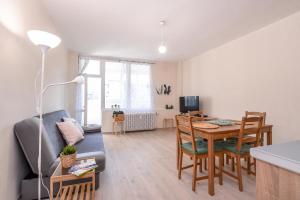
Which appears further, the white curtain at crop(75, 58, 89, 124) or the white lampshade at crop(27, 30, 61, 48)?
the white curtain at crop(75, 58, 89, 124)

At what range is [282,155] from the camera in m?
0.67

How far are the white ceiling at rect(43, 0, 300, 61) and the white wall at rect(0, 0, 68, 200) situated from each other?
0.70 metres

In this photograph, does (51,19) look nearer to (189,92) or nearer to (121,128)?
(121,128)

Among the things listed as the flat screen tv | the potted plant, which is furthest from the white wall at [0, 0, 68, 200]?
the flat screen tv

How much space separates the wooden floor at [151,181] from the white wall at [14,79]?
0.94 metres

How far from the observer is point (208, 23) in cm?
A: 296

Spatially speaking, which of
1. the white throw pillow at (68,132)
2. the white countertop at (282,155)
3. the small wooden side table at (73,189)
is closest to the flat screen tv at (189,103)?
the white throw pillow at (68,132)

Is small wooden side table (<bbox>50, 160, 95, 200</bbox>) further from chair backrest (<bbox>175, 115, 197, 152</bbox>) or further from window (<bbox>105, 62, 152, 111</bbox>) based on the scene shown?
window (<bbox>105, 62, 152, 111</bbox>)

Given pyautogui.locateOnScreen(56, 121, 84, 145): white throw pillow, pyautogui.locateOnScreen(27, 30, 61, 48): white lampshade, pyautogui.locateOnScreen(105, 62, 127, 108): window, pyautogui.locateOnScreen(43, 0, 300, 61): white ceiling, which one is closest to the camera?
pyautogui.locateOnScreen(27, 30, 61, 48): white lampshade

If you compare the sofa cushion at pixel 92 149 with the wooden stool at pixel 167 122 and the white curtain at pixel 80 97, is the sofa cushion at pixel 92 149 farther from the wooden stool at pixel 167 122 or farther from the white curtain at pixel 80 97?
the wooden stool at pixel 167 122

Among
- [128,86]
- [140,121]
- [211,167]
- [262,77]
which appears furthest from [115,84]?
[211,167]

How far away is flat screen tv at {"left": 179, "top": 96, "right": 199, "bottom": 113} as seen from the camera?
5.00 m

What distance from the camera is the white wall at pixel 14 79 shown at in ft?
4.92

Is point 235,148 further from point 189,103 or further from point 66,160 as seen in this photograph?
point 189,103
